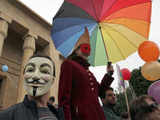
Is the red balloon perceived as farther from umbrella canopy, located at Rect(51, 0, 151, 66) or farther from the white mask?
the white mask

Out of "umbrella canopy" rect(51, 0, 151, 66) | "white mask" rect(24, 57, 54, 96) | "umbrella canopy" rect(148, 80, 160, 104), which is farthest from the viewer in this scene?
"umbrella canopy" rect(148, 80, 160, 104)

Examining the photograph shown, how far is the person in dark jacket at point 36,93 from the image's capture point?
1673mm

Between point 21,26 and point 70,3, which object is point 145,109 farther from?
point 21,26

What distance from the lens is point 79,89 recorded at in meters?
2.32

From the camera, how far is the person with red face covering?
2137mm

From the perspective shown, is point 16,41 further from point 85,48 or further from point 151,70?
point 85,48

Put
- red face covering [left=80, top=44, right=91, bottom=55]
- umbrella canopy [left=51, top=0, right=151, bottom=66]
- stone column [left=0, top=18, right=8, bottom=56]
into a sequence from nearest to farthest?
red face covering [left=80, top=44, right=91, bottom=55], umbrella canopy [left=51, top=0, right=151, bottom=66], stone column [left=0, top=18, right=8, bottom=56]

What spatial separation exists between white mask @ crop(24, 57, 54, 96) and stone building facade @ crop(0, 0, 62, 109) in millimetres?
10084

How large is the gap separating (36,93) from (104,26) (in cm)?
202

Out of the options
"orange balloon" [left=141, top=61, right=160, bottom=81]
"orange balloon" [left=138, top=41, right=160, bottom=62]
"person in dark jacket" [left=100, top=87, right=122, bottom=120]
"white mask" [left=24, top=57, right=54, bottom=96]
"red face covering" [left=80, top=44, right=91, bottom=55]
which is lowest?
"person in dark jacket" [left=100, top=87, right=122, bottom=120]

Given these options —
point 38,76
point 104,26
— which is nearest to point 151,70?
point 104,26

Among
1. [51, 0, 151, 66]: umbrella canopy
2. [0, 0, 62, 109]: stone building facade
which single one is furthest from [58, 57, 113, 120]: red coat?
[0, 0, 62, 109]: stone building facade

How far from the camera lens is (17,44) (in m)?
15.7

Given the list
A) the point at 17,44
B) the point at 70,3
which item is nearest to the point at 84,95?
the point at 70,3
